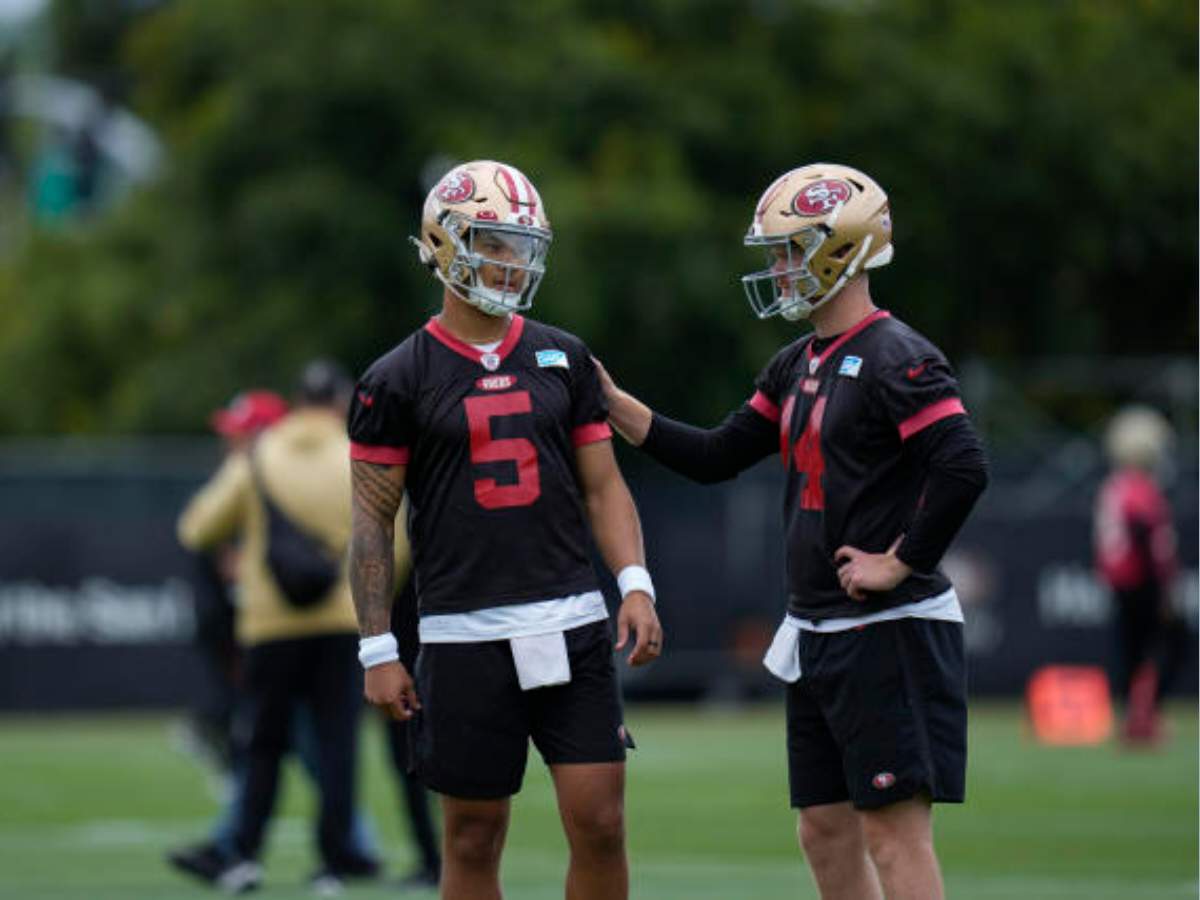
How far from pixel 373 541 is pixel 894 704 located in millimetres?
1541

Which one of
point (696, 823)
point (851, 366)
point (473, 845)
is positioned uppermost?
point (851, 366)

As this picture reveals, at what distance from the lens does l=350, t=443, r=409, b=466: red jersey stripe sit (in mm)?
7988

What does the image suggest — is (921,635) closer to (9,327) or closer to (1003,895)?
(1003,895)

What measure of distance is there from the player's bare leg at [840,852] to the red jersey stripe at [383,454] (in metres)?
1.53

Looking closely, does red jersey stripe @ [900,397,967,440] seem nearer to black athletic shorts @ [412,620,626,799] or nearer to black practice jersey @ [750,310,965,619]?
black practice jersey @ [750,310,965,619]

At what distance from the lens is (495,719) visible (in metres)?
7.97

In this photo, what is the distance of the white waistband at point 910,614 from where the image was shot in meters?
7.89

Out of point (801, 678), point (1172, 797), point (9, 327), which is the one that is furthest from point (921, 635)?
point (9, 327)

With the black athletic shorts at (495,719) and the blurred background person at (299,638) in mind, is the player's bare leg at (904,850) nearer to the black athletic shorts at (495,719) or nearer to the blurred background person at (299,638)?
the black athletic shorts at (495,719)

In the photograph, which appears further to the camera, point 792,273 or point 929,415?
point 792,273

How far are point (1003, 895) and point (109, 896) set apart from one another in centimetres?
373

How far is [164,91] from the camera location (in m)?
34.2

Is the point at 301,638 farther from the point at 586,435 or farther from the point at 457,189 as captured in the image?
the point at 457,189

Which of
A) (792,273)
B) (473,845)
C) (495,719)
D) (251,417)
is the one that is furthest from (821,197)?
(251,417)
